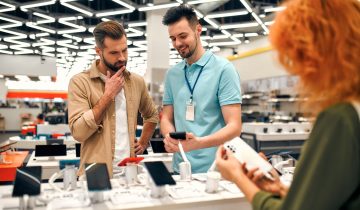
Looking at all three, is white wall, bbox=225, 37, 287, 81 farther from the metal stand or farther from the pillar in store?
the metal stand

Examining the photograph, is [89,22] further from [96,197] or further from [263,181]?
[263,181]

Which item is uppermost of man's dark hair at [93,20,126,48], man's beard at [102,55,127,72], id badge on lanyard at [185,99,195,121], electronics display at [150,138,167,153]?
man's dark hair at [93,20,126,48]

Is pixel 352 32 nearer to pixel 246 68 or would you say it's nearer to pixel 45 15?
pixel 246 68

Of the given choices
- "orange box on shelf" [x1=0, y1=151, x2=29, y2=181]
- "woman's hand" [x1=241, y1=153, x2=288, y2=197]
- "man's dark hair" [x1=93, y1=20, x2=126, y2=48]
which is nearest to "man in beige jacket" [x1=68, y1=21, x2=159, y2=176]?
"man's dark hair" [x1=93, y1=20, x2=126, y2=48]

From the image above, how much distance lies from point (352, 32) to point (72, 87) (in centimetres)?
158

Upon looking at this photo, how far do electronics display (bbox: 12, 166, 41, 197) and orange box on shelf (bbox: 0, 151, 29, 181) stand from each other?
2187mm

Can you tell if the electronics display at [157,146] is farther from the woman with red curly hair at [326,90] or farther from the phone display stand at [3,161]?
the woman with red curly hair at [326,90]

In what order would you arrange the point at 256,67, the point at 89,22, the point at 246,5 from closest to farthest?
the point at 246,5
the point at 256,67
the point at 89,22

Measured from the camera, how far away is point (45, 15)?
1037 centimetres

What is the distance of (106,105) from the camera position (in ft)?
6.42

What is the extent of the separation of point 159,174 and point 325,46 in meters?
0.93

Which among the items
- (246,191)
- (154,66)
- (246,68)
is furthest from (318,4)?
(246,68)

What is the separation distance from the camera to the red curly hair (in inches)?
34.4

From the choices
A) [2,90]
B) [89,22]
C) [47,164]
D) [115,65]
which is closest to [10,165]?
[47,164]
